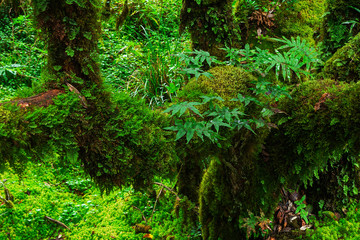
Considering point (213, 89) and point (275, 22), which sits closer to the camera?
point (213, 89)

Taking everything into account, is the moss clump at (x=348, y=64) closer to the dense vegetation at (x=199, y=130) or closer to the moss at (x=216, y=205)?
the dense vegetation at (x=199, y=130)

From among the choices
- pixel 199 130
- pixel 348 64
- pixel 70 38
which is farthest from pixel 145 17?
pixel 199 130

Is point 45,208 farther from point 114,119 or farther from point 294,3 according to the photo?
point 294,3

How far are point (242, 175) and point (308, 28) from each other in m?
2.17

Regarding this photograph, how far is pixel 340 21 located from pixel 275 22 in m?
0.77

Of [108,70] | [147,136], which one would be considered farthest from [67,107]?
[108,70]

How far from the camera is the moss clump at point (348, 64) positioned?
2.44 metres

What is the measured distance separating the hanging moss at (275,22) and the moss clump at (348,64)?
2.76 ft

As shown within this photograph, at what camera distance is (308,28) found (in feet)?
11.1

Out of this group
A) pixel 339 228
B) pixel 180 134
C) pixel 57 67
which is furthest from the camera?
pixel 339 228

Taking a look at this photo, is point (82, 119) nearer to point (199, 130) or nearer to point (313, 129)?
point (199, 130)

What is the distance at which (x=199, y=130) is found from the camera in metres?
1.58

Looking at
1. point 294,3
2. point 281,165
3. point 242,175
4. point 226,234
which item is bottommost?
point 226,234

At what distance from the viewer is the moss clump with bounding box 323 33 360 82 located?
2.44 metres
